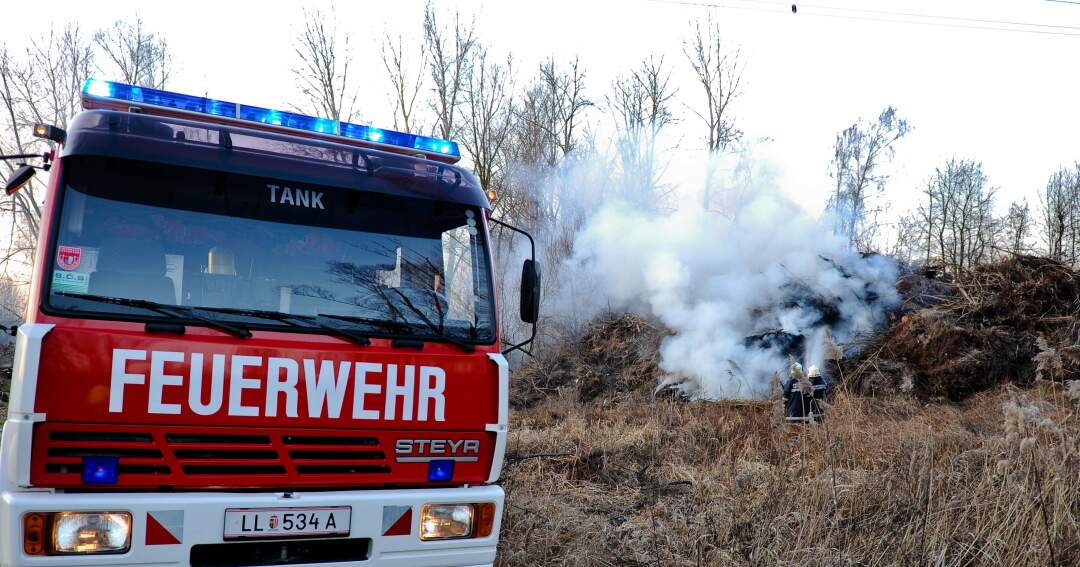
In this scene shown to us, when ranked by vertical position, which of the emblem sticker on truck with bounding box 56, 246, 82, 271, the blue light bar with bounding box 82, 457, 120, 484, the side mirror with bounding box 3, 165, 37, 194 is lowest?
the blue light bar with bounding box 82, 457, 120, 484

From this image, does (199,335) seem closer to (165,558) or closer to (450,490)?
(165,558)

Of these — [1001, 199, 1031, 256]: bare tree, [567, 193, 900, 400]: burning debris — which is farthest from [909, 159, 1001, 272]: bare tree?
[567, 193, 900, 400]: burning debris

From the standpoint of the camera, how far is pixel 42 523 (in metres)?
2.88

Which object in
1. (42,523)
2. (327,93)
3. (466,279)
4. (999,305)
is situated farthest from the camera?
(327,93)

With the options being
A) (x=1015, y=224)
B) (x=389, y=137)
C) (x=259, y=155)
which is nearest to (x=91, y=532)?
(x=259, y=155)

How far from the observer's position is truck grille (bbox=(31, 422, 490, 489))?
294cm

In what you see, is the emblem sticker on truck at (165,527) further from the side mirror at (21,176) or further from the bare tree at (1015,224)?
the bare tree at (1015,224)

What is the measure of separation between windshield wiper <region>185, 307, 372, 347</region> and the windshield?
2 cm

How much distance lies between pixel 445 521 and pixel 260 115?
2.53 meters

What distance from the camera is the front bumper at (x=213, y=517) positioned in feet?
9.43

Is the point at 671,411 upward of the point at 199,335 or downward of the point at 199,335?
downward

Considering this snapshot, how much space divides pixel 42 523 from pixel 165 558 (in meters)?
0.46

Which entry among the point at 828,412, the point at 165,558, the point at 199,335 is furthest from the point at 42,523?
the point at 828,412

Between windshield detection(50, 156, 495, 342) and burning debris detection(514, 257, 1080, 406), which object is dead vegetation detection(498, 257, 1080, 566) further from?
windshield detection(50, 156, 495, 342)
